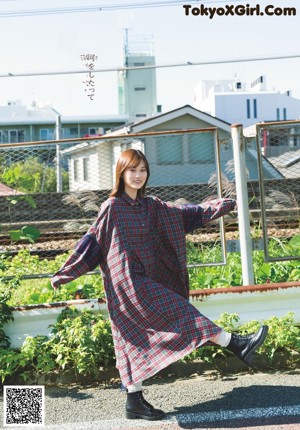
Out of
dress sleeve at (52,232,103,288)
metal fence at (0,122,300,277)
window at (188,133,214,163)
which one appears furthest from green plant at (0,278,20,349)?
window at (188,133,214,163)

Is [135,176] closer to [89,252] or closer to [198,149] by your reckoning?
[89,252]

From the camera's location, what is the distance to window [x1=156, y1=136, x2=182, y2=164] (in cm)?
2261

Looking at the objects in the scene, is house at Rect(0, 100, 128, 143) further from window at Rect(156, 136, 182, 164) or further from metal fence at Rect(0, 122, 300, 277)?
window at Rect(156, 136, 182, 164)

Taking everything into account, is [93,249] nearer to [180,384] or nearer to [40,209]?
[180,384]

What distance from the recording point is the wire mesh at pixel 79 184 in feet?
17.7

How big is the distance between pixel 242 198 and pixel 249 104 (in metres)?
64.6

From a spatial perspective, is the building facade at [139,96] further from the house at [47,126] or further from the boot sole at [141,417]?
the boot sole at [141,417]

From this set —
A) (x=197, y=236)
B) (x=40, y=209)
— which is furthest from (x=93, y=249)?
(x=40, y=209)

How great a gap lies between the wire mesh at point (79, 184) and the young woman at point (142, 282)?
44.0 inches

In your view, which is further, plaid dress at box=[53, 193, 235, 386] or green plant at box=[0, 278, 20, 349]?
green plant at box=[0, 278, 20, 349]

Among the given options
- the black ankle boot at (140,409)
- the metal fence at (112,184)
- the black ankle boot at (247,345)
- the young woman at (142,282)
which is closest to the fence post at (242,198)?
the metal fence at (112,184)

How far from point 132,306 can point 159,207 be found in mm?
607

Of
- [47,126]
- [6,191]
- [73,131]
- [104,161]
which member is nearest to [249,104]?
[73,131]

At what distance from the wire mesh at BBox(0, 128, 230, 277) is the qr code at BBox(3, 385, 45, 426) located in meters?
1.28
